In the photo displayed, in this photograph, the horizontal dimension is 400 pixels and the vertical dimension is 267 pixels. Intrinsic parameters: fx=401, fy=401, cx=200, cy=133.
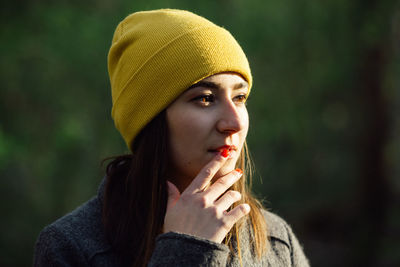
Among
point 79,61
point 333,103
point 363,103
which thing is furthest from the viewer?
point 333,103

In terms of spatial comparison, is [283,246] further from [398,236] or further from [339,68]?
[398,236]

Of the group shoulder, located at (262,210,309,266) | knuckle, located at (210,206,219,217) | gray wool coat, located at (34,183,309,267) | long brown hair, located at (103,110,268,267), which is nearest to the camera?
gray wool coat, located at (34,183,309,267)

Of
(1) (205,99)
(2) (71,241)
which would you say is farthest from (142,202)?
(1) (205,99)

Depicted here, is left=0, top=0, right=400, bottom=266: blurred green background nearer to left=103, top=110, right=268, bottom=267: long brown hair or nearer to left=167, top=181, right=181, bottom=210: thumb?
left=103, top=110, right=268, bottom=267: long brown hair

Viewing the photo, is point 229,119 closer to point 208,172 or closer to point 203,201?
point 208,172

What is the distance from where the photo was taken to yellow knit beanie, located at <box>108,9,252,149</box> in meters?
2.00

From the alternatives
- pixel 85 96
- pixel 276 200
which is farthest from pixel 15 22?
pixel 276 200

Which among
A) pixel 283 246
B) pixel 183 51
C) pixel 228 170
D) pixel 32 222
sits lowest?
pixel 32 222

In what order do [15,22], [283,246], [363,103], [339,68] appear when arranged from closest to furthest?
1. [283,246]
2. [15,22]
3. [339,68]
4. [363,103]

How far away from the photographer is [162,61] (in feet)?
6.73

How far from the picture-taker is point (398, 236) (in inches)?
290

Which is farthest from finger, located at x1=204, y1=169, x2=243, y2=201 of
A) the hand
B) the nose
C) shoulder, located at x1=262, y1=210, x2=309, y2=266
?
shoulder, located at x1=262, y1=210, x2=309, y2=266

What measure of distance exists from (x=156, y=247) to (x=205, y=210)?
0.89 feet

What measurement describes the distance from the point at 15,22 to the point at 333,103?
595 cm
